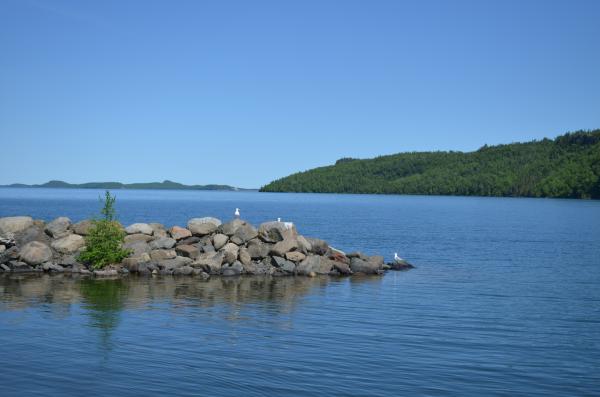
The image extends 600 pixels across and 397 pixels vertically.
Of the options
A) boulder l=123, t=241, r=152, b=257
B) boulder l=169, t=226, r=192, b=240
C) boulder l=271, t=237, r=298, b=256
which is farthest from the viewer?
boulder l=169, t=226, r=192, b=240

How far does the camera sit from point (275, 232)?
1638 inches

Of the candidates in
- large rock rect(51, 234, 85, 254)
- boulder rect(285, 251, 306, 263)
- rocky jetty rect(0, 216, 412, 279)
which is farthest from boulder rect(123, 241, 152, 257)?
boulder rect(285, 251, 306, 263)

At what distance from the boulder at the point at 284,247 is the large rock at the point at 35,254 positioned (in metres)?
14.2

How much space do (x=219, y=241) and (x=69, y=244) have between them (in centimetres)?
962

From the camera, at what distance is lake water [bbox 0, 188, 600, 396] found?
17016mm

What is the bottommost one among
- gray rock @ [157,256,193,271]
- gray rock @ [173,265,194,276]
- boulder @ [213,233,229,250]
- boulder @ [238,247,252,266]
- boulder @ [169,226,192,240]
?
gray rock @ [173,265,194,276]

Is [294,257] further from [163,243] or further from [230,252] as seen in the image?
[163,243]

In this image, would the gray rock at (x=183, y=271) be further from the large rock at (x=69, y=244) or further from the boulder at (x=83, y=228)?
the boulder at (x=83, y=228)

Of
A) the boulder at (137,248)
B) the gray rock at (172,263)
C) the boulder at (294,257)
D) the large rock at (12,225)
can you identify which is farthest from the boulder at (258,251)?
the large rock at (12,225)

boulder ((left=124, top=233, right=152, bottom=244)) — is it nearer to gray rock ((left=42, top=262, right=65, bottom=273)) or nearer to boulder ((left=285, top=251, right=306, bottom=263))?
gray rock ((left=42, top=262, right=65, bottom=273))

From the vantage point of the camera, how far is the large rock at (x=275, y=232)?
4138 cm

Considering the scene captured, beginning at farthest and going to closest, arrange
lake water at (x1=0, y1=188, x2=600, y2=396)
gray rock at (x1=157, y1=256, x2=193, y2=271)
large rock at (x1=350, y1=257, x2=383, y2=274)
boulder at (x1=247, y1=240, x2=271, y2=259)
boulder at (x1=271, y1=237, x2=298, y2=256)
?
large rock at (x1=350, y1=257, x2=383, y2=274)
boulder at (x1=247, y1=240, x2=271, y2=259)
boulder at (x1=271, y1=237, x2=298, y2=256)
gray rock at (x1=157, y1=256, x2=193, y2=271)
lake water at (x1=0, y1=188, x2=600, y2=396)

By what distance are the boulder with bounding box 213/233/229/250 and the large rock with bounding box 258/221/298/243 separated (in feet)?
7.79

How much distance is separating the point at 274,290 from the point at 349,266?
32.8 ft
